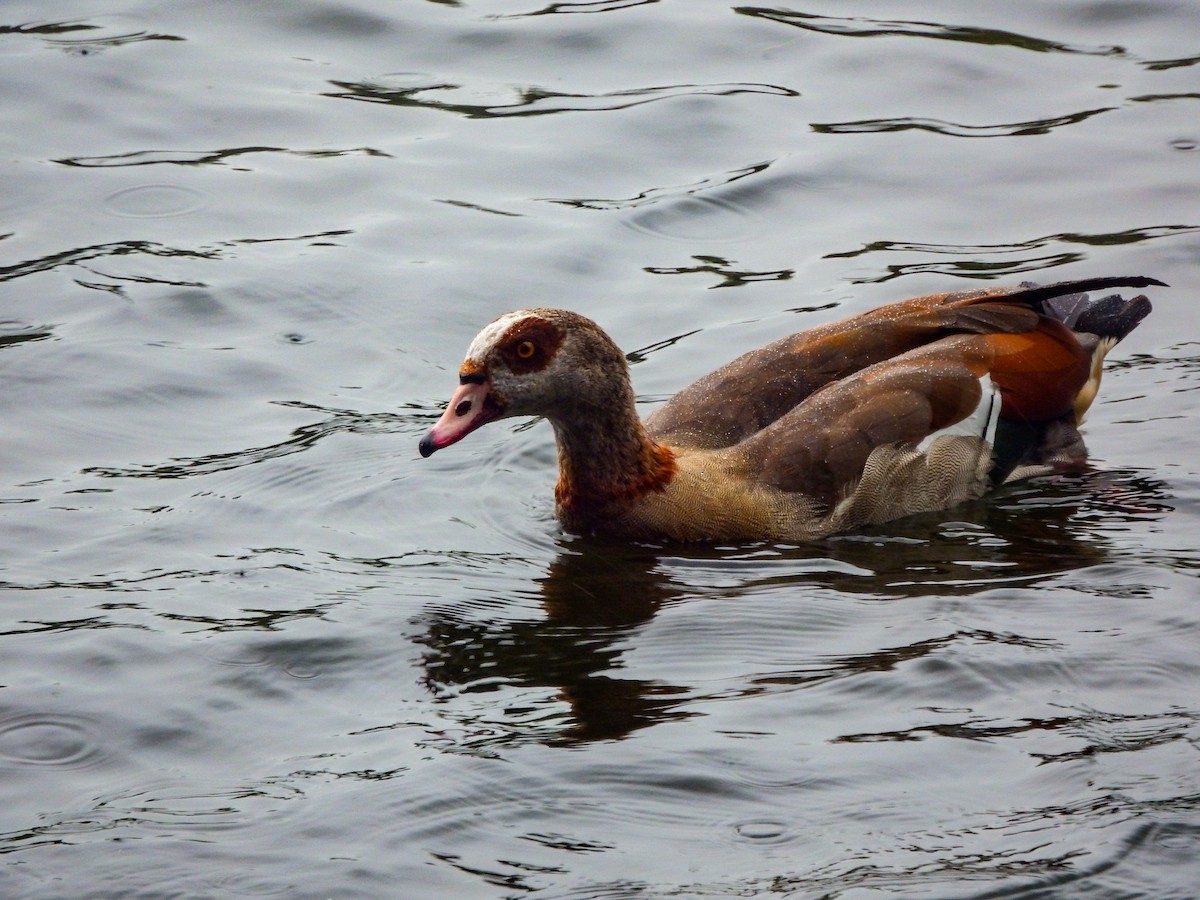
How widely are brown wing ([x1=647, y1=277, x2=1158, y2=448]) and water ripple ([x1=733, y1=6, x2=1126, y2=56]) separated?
5.98 metres

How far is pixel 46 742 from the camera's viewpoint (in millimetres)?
6496

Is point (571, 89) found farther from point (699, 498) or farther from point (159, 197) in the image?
point (699, 498)

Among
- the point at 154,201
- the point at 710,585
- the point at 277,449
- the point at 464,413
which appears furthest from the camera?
the point at 154,201

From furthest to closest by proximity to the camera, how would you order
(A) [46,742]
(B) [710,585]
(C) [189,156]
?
(C) [189,156] < (B) [710,585] < (A) [46,742]

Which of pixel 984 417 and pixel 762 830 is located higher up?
pixel 984 417

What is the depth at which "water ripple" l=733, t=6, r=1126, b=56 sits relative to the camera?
14.3m

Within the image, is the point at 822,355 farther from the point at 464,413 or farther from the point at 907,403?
the point at 464,413

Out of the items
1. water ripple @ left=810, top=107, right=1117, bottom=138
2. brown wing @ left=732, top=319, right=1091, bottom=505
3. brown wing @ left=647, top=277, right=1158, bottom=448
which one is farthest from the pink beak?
water ripple @ left=810, top=107, right=1117, bottom=138

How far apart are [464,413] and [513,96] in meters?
6.18

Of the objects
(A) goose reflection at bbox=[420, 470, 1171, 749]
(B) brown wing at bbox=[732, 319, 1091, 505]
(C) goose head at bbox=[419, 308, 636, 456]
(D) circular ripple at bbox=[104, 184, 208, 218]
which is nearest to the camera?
(A) goose reflection at bbox=[420, 470, 1171, 749]

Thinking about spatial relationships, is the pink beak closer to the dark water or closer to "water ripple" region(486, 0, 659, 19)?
the dark water

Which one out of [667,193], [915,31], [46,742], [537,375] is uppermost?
[915,31]

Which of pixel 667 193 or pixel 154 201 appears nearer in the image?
→ pixel 154 201

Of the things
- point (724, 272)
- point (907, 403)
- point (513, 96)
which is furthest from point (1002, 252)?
point (513, 96)
